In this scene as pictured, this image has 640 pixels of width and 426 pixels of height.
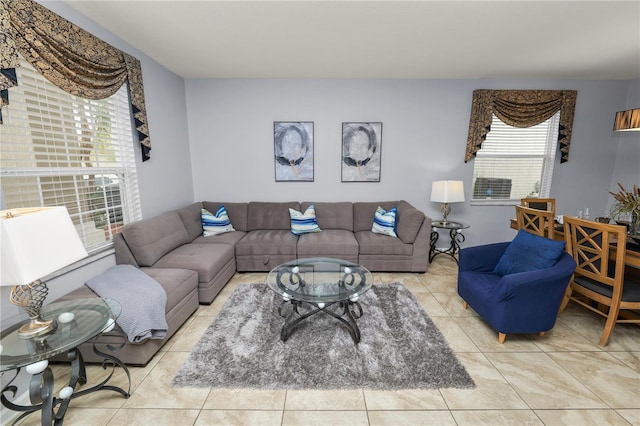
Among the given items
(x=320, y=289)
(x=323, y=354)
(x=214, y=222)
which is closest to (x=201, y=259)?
(x=214, y=222)

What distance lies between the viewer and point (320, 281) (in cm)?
245

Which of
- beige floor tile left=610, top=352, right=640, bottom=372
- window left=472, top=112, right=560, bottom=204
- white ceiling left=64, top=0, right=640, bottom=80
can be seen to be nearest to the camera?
beige floor tile left=610, top=352, right=640, bottom=372

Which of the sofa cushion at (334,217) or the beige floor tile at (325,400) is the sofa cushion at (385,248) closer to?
the sofa cushion at (334,217)

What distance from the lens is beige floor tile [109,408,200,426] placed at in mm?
1541

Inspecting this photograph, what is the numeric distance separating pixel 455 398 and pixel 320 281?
1245 millimetres

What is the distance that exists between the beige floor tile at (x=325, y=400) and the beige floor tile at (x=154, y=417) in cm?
57

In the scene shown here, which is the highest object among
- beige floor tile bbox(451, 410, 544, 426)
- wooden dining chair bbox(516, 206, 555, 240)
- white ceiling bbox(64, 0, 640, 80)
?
white ceiling bbox(64, 0, 640, 80)

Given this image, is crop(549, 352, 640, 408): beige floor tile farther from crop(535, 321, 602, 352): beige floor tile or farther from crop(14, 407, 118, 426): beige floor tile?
crop(14, 407, 118, 426): beige floor tile

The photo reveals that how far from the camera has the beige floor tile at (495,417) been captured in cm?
154

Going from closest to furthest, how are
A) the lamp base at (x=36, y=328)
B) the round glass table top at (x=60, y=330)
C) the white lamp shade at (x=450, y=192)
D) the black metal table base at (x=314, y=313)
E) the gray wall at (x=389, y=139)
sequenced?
1. the round glass table top at (x=60, y=330)
2. the lamp base at (x=36, y=328)
3. the black metal table base at (x=314, y=313)
4. the white lamp shade at (x=450, y=192)
5. the gray wall at (x=389, y=139)

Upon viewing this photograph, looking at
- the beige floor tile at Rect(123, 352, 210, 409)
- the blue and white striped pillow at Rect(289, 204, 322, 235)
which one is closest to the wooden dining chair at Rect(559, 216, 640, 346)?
the blue and white striped pillow at Rect(289, 204, 322, 235)

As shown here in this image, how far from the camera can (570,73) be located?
11.8 feet

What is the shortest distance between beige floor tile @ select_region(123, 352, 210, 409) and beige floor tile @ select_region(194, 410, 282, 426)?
10 centimetres

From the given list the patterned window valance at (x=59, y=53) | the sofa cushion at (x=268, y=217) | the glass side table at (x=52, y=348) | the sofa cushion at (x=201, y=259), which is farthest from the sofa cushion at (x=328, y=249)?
the patterned window valance at (x=59, y=53)
